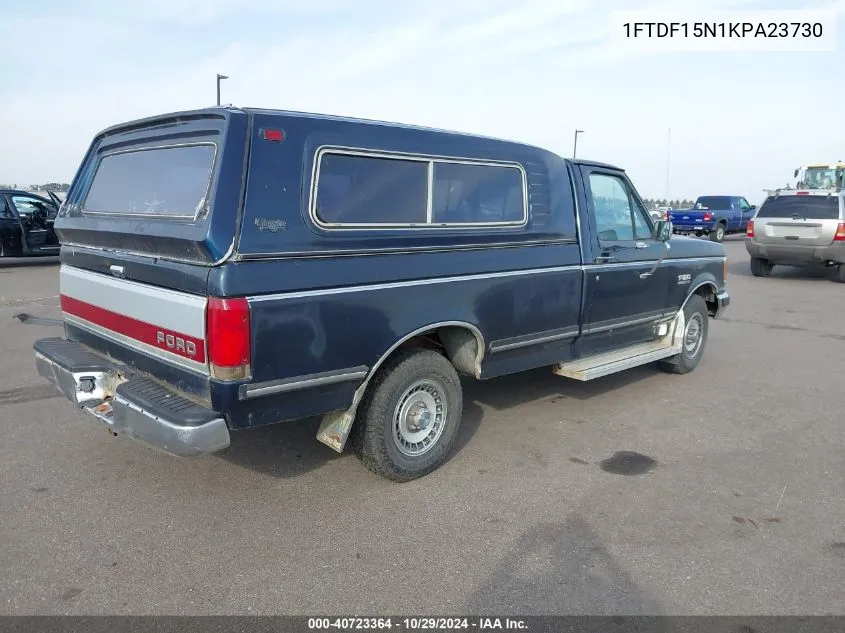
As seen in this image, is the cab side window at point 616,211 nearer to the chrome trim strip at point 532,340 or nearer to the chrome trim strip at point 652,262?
the chrome trim strip at point 652,262

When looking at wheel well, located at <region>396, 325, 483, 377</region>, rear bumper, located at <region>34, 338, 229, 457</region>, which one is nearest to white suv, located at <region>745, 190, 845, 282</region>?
wheel well, located at <region>396, 325, 483, 377</region>

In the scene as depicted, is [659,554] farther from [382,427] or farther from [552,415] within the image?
[552,415]

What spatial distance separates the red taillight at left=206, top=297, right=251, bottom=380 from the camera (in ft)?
10.1

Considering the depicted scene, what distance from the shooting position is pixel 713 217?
81.0 feet

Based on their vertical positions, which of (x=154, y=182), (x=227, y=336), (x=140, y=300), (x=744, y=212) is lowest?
(x=227, y=336)

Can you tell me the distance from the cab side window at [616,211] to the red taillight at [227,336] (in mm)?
3160

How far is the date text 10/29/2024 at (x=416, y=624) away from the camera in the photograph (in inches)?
109

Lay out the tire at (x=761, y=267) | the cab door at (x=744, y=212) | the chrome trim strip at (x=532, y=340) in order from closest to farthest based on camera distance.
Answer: the chrome trim strip at (x=532, y=340), the tire at (x=761, y=267), the cab door at (x=744, y=212)

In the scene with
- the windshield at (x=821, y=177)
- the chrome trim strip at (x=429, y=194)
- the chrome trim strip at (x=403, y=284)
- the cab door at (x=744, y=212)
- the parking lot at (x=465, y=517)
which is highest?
the windshield at (x=821, y=177)

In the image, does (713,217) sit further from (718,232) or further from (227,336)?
(227,336)

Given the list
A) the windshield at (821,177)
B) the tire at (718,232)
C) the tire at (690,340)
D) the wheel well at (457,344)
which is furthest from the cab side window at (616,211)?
the windshield at (821,177)

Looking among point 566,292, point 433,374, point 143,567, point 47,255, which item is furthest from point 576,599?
point 47,255

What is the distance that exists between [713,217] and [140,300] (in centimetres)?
2469

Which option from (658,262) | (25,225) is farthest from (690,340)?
(25,225)
